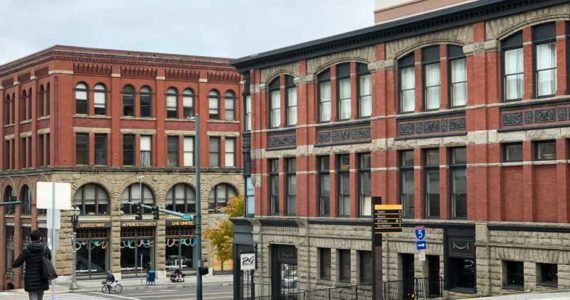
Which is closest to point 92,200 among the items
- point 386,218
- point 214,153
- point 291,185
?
point 214,153

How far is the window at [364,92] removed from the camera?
4146 cm

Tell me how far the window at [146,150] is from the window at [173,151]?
5.38 feet

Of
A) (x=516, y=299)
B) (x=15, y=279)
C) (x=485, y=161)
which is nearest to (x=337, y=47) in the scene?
(x=485, y=161)

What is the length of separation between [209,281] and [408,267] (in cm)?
3766

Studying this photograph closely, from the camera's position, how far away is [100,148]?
76.8 meters

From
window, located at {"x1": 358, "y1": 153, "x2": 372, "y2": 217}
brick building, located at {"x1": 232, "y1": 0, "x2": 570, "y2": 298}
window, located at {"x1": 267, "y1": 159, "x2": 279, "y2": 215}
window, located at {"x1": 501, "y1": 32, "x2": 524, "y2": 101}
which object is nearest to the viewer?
brick building, located at {"x1": 232, "y1": 0, "x2": 570, "y2": 298}

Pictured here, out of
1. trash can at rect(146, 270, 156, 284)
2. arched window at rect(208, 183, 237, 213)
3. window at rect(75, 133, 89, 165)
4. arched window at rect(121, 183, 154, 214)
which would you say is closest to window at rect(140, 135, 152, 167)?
arched window at rect(121, 183, 154, 214)

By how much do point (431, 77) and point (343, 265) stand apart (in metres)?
9.70

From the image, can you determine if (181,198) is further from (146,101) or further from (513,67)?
(513,67)

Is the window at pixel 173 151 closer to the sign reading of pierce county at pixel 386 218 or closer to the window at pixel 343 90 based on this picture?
the window at pixel 343 90

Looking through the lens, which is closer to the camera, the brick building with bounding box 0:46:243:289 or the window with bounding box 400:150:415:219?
the window with bounding box 400:150:415:219

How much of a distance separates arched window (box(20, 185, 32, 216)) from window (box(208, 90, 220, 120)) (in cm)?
1579

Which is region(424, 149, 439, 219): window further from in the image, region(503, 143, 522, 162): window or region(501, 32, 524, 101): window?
region(501, 32, 524, 101): window

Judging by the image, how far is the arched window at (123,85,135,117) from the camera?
7762cm
